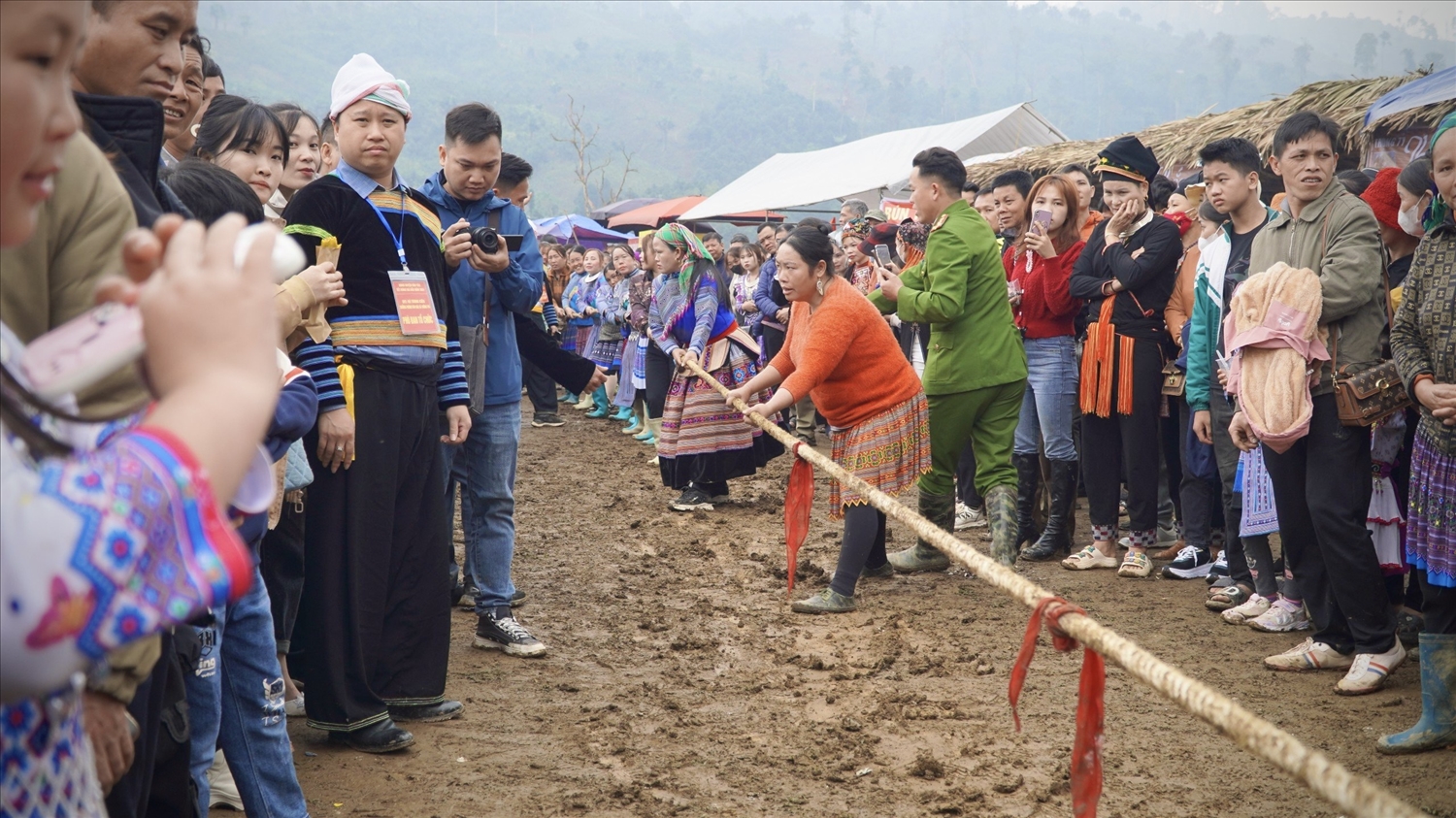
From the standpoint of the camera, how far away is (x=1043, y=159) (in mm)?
12391

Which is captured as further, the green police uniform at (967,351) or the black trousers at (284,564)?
the green police uniform at (967,351)

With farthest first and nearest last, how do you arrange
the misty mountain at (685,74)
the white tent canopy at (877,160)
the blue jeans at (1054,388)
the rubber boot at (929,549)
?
the misty mountain at (685,74)
the white tent canopy at (877,160)
the blue jeans at (1054,388)
the rubber boot at (929,549)

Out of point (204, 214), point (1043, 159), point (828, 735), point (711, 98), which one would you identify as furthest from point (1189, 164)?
point (711, 98)

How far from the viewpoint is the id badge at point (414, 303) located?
12.0 feet

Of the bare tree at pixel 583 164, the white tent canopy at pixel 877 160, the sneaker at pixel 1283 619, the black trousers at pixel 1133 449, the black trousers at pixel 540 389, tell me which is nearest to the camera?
the sneaker at pixel 1283 619

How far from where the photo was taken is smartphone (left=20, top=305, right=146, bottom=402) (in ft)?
2.98

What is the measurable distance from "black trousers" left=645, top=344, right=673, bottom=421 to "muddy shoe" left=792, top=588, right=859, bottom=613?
4.72 metres

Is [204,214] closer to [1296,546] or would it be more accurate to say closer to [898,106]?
[1296,546]

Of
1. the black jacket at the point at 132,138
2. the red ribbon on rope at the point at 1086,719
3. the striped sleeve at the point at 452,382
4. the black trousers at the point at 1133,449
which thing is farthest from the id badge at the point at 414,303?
the black trousers at the point at 1133,449

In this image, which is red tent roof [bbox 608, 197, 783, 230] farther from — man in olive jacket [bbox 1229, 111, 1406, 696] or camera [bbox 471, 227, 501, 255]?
man in olive jacket [bbox 1229, 111, 1406, 696]

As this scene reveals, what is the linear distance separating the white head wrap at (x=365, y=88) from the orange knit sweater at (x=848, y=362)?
234 centimetres

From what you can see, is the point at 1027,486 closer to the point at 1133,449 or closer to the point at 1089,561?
the point at 1089,561

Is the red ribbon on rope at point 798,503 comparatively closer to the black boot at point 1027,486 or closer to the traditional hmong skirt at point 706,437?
the black boot at point 1027,486

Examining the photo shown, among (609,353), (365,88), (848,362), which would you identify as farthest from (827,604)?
(609,353)
